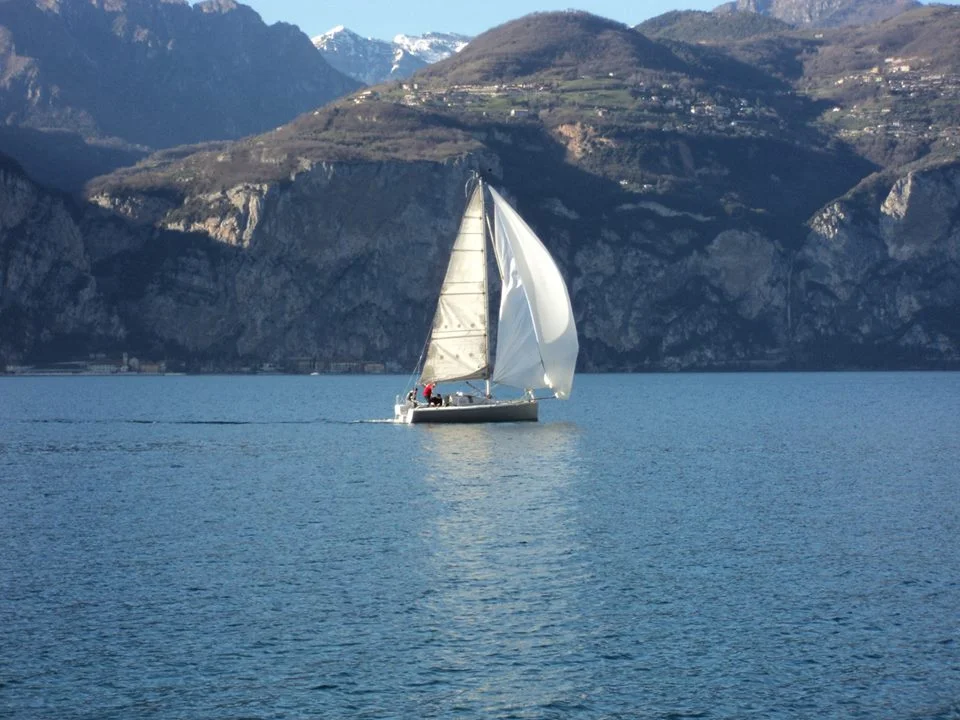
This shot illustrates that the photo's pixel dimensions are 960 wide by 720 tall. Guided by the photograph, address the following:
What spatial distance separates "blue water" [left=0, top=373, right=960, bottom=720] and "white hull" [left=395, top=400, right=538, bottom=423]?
8926 millimetres

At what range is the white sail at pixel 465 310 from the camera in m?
94.1

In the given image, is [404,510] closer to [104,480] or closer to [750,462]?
[104,480]

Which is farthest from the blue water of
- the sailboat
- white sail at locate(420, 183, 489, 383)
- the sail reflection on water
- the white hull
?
white sail at locate(420, 183, 489, 383)

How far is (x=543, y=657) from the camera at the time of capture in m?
34.7

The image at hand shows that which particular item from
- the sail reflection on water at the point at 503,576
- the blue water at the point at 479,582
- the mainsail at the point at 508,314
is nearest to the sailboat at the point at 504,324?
the mainsail at the point at 508,314

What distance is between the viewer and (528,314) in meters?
92.7

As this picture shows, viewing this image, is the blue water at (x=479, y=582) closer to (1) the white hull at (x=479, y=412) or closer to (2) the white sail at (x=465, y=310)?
(1) the white hull at (x=479, y=412)

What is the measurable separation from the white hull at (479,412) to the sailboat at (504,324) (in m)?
0.06

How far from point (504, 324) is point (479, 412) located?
5.85 metres

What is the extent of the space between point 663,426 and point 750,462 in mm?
29519

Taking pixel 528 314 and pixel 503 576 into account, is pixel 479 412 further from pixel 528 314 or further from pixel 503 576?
pixel 503 576

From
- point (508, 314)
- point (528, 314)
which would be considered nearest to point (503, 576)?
point (508, 314)

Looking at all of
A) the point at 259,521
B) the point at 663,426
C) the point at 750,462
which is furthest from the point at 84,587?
the point at 663,426

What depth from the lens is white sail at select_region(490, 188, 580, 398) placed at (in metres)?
92.5
